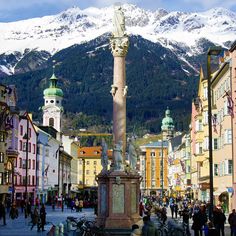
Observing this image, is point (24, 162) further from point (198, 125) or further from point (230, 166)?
point (230, 166)

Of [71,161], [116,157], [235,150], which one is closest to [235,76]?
[235,150]

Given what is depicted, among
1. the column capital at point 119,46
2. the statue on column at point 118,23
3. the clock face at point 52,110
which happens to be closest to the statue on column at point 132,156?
the column capital at point 119,46

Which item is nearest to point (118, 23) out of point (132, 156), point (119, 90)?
point (119, 90)

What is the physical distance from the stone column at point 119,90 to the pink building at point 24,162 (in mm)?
43742

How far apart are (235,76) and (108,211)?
27463 millimetres

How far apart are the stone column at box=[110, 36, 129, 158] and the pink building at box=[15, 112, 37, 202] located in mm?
43742

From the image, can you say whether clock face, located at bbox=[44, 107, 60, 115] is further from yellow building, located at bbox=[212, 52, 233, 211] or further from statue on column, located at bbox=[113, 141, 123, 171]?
statue on column, located at bbox=[113, 141, 123, 171]

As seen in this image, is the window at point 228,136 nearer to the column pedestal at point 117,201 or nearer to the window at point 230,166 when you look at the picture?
the window at point 230,166

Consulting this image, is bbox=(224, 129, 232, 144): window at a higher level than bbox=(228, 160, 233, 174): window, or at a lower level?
higher

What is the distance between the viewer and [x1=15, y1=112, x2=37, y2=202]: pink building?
85.5 metres

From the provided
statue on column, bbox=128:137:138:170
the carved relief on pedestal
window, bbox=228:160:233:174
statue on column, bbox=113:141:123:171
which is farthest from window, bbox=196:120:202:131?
the carved relief on pedestal

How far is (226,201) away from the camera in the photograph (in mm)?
66875

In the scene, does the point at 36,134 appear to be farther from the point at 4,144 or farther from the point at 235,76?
the point at 235,76

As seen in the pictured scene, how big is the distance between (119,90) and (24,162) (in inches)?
2207
